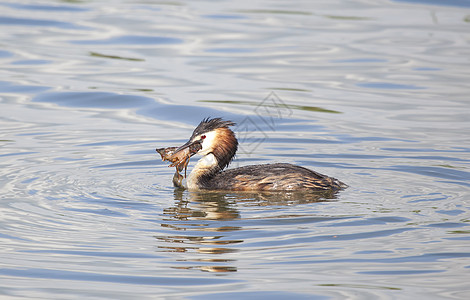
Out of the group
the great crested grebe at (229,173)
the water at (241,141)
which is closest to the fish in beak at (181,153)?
the great crested grebe at (229,173)

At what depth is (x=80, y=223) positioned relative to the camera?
836 centimetres

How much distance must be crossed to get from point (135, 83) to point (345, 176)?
714 centimetres

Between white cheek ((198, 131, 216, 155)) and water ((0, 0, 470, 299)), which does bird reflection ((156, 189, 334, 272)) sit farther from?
white cheek ((198, 131, 216, 155))

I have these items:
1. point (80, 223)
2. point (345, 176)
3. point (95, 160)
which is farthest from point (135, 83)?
point (80, 223)

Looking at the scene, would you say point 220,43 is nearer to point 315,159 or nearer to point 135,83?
point 135,83

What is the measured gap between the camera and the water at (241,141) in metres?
7.00

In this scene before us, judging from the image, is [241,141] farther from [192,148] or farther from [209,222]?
[209,222]

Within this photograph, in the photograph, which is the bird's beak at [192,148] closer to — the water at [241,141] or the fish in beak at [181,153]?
the fish in beak at [181,153]

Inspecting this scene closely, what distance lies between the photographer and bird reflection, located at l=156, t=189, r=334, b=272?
24.1 feet

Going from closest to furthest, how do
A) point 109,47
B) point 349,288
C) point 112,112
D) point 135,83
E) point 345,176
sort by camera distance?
1. point 349,288
2. point 345,176
3. point 112,112
4. point 135,83
5. point 109,47

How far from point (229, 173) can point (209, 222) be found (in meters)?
1.83

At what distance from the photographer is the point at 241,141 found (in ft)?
44.1

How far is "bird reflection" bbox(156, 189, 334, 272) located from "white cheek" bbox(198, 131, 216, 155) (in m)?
0.59

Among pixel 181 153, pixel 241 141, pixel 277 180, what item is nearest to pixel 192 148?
pixel 181 153
